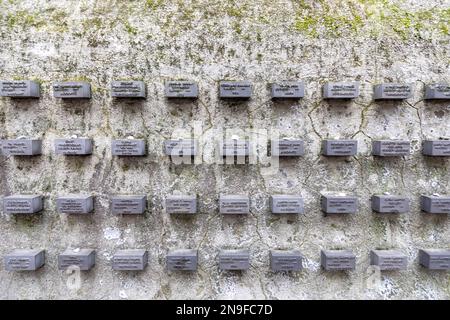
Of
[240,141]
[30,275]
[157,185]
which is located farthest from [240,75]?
[30,275]

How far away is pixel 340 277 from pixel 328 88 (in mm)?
1861

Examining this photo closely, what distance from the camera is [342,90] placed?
2.53 m

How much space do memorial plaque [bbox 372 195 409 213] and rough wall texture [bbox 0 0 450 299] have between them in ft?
0.44

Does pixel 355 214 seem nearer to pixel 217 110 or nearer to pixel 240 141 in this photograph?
pixel 240 141

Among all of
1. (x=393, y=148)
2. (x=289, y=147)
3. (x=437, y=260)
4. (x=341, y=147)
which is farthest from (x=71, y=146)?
(x=437, y=260)

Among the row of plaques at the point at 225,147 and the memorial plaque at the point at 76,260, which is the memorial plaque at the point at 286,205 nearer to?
the row of plaques at the point at 225,147

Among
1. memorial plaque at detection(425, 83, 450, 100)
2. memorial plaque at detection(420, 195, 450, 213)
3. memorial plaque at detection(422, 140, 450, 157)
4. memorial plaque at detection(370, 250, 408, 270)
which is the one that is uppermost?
memorial plaque at detection(425, 83, 450, 100)

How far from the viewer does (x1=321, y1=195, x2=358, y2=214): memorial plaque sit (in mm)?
2529

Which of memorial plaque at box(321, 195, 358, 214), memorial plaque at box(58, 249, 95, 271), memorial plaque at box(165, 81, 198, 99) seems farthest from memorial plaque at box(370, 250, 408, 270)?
memorial plaque at box(58, 249, 95, 271)

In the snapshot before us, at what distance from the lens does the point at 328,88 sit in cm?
253

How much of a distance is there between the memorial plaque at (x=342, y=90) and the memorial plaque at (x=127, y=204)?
206 cm

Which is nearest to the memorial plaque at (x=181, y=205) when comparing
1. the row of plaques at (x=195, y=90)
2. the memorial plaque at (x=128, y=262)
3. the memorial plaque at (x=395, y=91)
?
the memorial plaque at (x=128, y=262)

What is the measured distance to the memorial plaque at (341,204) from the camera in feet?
8.30

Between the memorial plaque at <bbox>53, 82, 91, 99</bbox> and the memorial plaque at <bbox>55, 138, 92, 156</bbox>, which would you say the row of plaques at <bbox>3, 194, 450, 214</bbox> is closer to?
the memorial plaque at <bbox>55, 138, 92, 156</bbox>
